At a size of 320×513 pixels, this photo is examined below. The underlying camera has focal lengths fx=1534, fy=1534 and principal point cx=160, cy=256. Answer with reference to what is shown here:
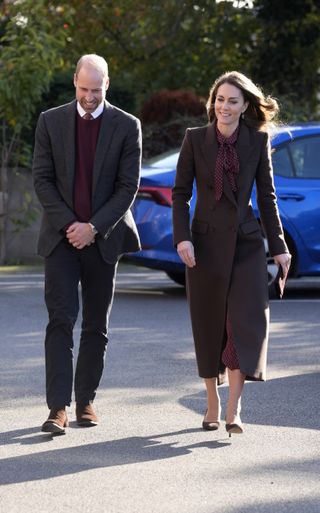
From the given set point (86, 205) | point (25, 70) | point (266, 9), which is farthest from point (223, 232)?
point (266, 9)

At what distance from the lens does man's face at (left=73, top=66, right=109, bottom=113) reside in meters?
7.41

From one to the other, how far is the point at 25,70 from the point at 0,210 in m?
2.04

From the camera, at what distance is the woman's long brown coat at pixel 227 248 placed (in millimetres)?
7539

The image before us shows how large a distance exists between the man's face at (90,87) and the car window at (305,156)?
6.38 meters

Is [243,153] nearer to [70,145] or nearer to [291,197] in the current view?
[70,145]

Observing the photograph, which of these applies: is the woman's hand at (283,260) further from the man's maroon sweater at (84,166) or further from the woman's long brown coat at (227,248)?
the man's maroon sweater at (84,166)

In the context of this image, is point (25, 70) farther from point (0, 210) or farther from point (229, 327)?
point (229, 327)

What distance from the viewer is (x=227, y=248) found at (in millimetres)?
7539

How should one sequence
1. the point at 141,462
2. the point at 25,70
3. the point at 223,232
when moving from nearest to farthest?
the point at 141,462, the point at 223,232, the point at 25,70

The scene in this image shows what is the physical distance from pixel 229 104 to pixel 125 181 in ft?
2.12

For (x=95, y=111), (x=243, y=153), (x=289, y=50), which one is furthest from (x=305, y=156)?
(x=289, y=50)

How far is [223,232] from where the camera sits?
755 centimetres

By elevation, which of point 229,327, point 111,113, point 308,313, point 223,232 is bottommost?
point 308,313

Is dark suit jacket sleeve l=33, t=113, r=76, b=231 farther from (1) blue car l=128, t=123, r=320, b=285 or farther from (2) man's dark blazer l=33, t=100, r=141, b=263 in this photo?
(1) blue car l=128, t=123, r=320, b=285
